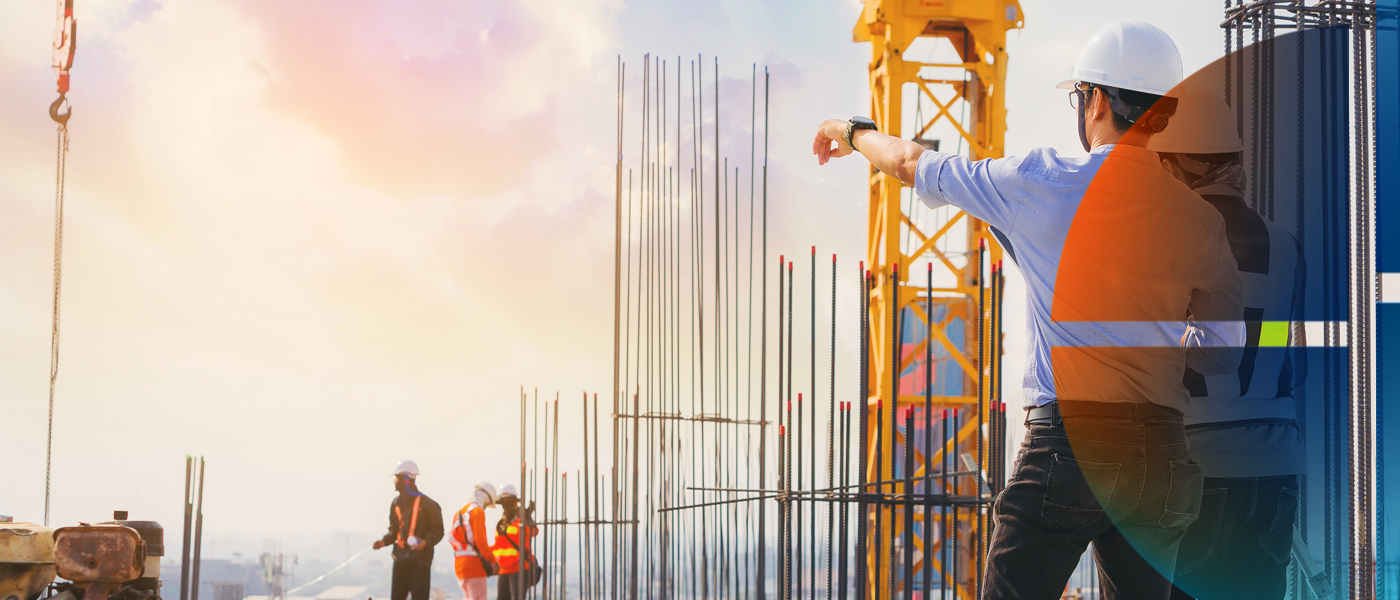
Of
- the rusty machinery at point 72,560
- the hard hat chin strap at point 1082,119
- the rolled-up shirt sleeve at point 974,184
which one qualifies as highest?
the hard hat chin strap at point 1082,119

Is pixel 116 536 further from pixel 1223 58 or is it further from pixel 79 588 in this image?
pixel 1223 58

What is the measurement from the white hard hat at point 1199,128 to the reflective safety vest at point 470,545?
17.8ft

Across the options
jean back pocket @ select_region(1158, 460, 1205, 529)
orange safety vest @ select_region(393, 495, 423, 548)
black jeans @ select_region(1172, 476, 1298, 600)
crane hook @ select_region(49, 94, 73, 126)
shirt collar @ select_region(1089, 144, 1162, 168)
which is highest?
crane hook @ select_region(49, 94, 73, 126)

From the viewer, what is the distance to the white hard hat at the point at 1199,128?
1.60 m

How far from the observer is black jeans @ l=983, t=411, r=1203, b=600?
4.62 ft

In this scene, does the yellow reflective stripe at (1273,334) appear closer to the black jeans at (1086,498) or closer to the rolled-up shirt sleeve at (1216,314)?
the rolled-up shirt sleeve at (1216,314)

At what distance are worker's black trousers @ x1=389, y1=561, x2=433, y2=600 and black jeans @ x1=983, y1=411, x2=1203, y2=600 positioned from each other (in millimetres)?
5290

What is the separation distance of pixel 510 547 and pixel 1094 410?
5.89 m

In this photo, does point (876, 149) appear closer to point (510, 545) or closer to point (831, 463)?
point (831, 463)

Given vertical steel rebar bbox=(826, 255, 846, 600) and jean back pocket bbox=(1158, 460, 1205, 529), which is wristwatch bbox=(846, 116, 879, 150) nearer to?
jean back pocket bbox=(1158, 460, 1205, 529)

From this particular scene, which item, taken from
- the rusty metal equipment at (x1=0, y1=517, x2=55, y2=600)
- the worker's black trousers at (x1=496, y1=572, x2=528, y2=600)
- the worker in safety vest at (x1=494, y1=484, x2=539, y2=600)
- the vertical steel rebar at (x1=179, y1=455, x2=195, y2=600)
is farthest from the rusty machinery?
the worker's black trousers at (x1=496, y1=572, x2=528, y2=600)

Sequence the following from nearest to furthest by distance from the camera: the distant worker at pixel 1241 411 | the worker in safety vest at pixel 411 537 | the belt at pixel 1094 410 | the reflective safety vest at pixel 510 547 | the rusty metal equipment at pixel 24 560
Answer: the belt at pixel 1094 410 < the distant worker at pixel 1241 411 < the rusty metal equipment at pixel 24 560 < the worker in safety vest at pixel 411 537 < the reflective safety vest at pixel 510 547

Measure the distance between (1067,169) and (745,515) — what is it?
4271mm

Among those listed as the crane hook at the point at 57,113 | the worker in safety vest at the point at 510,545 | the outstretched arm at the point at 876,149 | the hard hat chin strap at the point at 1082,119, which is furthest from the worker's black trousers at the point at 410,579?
the hard hat chin strap at the point at 1082,119
